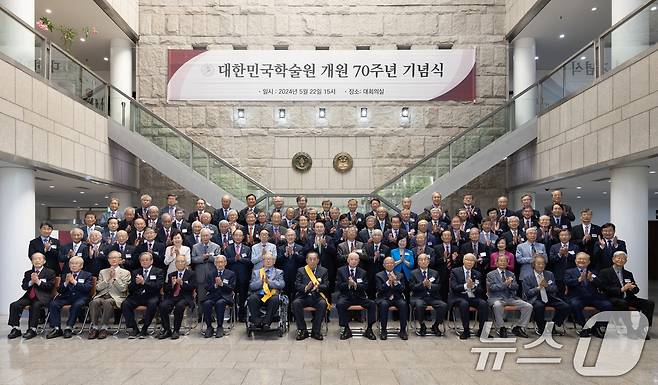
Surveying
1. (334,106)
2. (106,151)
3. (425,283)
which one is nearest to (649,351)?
(425,283)

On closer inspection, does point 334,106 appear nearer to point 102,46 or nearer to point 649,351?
point 102,46

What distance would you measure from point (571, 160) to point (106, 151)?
418 inches

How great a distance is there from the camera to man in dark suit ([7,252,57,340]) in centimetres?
809

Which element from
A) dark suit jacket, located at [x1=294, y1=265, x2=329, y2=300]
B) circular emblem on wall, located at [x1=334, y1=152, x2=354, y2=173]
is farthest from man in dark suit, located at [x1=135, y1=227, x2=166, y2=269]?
circular emblem on wall, located at [x1=334, y1=152, x2=354, y2=173]

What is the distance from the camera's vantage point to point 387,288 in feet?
27.4

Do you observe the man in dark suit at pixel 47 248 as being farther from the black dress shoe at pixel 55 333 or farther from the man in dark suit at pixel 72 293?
the black dress shoe at pixel 55 333

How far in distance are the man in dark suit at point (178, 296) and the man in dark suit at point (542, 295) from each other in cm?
503

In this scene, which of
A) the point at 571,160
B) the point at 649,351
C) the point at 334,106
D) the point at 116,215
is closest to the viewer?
the point at 649,351

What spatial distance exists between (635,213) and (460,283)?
3977mm

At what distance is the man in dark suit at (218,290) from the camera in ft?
26.8

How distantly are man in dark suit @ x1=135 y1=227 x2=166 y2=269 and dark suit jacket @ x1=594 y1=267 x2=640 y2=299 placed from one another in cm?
665

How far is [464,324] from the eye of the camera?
7.99 m

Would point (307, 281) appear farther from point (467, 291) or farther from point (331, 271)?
point (467, 291)

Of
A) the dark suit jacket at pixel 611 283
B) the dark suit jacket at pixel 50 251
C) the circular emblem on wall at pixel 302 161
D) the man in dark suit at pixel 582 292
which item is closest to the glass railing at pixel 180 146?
the circular emblem on wall at pixel 302 161
